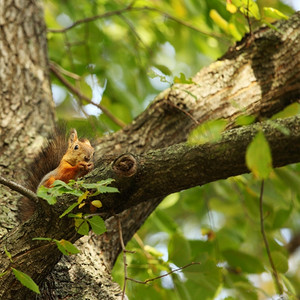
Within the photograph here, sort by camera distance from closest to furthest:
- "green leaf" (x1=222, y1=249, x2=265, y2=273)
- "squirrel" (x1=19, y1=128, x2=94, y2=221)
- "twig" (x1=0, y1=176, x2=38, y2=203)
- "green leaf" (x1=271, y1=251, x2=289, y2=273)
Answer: "twig" (x1=0, y1=176, x2=38, y2=203), "squirrel" (x1=19, y1=128, x2=94, y2=221), "green leaf" (x1=271, y1=251, x2=289, y2=273), "green leaf" (x1=222, y1=249, x2=265, y2=273)

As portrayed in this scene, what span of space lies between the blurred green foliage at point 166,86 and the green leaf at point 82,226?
54 centimetres

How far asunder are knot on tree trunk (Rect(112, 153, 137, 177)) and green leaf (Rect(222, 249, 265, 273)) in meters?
1.41

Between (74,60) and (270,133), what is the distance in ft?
8.40

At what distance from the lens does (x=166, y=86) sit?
2.79 meters

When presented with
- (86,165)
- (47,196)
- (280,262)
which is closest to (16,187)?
(47,196)

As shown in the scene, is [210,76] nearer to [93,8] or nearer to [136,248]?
[136,248]

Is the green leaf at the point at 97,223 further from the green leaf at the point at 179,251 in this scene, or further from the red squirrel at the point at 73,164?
the green leaf at the point at 179,251

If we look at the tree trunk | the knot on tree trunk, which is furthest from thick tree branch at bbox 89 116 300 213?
the tree trunk

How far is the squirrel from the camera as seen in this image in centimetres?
211

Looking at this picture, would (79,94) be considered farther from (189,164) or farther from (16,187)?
(189,164)

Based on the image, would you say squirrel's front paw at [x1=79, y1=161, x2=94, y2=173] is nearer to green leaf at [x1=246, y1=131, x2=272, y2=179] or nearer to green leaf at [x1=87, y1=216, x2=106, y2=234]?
green leaf at [x1=87, y1=216, x2=106, y2=234]

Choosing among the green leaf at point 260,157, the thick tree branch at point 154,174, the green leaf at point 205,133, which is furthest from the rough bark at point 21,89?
the green leaf at point 260,157

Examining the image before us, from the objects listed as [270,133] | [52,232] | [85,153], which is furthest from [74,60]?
[270,133]

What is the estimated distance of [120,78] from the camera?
156 inches
